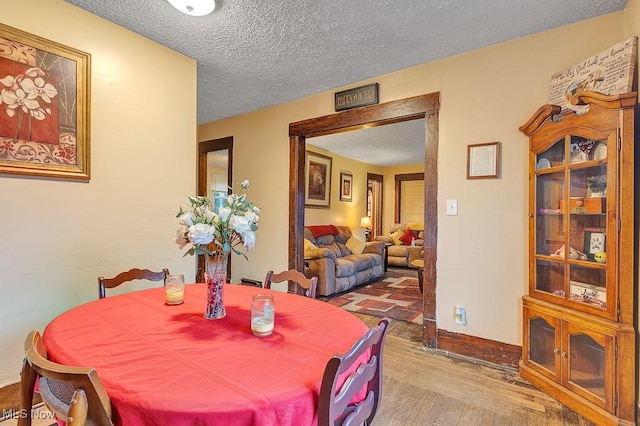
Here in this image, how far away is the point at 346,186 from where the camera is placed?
22.5 feet

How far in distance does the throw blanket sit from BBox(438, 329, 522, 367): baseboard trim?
2765 millimetres

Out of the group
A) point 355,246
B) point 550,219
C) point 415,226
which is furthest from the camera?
point 415,226

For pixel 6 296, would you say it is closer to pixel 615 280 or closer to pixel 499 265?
pixel 499 265

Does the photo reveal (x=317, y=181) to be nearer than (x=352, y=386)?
No

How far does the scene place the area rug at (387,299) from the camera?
357cm

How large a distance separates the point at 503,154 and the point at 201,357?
2.36 metres

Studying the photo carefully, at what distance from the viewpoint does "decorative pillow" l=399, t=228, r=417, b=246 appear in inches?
278

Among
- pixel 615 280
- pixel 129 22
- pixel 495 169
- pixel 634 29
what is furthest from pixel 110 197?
pixel 634 29

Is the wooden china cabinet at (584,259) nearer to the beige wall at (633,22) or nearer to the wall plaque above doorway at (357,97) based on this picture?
the beige wall at (633,22)

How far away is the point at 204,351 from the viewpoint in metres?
0.96

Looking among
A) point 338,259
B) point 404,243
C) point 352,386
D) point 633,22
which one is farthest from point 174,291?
point 404,243

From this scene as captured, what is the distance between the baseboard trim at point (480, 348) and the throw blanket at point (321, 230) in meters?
2.77

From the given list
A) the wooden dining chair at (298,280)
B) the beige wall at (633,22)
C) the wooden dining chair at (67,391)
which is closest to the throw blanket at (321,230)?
the wooden dining chair at (298,280)

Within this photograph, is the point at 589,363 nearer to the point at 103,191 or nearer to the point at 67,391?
the point at 67,391
